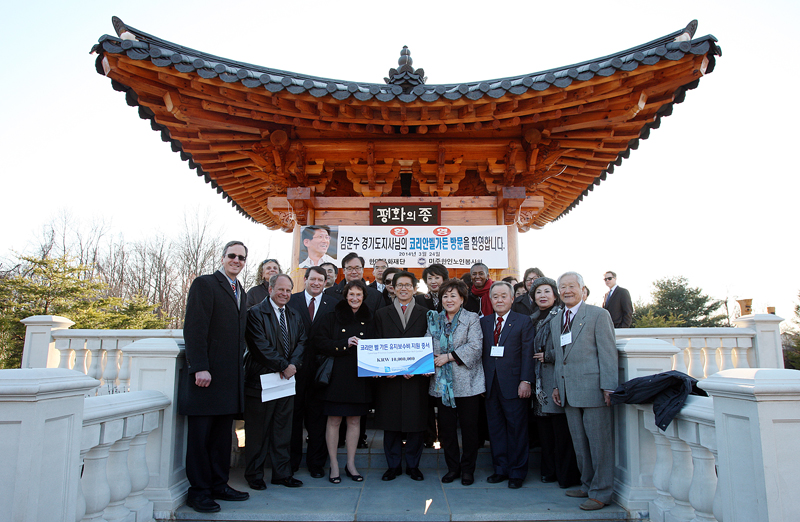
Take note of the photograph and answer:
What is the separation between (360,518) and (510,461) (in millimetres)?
1451

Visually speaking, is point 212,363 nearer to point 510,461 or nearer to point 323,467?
point 323,467

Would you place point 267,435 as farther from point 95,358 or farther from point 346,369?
point 95,358

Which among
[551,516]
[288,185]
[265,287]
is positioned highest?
[288,185]

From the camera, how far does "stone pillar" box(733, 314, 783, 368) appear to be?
5.01 meters

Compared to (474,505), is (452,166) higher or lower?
higher

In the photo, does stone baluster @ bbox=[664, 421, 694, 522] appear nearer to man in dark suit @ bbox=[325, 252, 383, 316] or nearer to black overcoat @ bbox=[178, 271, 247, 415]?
man in dark suit @ bbox=[325, 252, 383, 316]

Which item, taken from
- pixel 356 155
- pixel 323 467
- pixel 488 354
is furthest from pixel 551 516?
pixel 356 155

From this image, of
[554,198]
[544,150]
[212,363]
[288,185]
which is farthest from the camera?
[554,198]

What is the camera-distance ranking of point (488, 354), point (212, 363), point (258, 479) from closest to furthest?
point (212, 363), point (258, 479), point (488, 354)

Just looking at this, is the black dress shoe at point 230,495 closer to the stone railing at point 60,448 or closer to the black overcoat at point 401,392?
the stone railing at point 60,448

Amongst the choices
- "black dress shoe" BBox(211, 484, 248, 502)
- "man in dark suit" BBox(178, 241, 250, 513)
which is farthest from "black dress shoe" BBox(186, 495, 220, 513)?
"black dress shoe" BBox(211, 484, 248, 502)

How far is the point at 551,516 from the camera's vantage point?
327cm

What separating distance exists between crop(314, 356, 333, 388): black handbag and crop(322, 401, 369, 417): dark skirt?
0.62 ft

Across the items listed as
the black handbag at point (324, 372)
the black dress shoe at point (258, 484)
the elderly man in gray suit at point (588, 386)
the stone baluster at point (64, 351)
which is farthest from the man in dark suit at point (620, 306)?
the stone baluster at point (64, 351)
